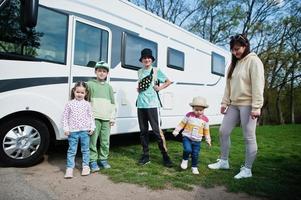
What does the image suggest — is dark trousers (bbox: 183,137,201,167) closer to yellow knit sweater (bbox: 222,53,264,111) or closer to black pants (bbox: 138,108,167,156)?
black pants (bbox: 138,108,167,156)

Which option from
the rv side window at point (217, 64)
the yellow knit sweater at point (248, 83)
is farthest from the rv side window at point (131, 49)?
the rv side window at point (217, 64)

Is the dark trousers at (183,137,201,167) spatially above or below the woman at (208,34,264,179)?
below

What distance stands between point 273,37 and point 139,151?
2360cm

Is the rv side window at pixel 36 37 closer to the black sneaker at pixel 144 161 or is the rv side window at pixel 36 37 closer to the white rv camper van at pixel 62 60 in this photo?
the white rv camper van at pixel 62 60

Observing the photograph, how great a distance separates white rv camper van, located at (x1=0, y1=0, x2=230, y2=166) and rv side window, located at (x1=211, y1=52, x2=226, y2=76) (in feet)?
6.60

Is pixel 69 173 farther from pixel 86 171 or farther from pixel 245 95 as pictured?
pixel 245 95

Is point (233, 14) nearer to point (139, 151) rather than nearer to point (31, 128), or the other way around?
point (139, 151)

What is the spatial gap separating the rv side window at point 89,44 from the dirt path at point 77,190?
6.19 feet

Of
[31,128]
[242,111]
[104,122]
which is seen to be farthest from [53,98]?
[242,111]

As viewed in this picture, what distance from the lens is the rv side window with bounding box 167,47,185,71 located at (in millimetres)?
7180

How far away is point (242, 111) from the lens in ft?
14.5

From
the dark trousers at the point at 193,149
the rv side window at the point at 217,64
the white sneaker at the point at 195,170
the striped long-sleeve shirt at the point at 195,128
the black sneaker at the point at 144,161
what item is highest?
the rv side window at the point at 217,64

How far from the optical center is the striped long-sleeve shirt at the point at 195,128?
4715 mm

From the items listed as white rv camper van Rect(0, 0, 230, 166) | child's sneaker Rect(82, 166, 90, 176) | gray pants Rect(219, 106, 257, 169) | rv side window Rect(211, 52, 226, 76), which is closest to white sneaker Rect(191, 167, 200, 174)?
gray pants Rect(219, 106, 257, 169)
